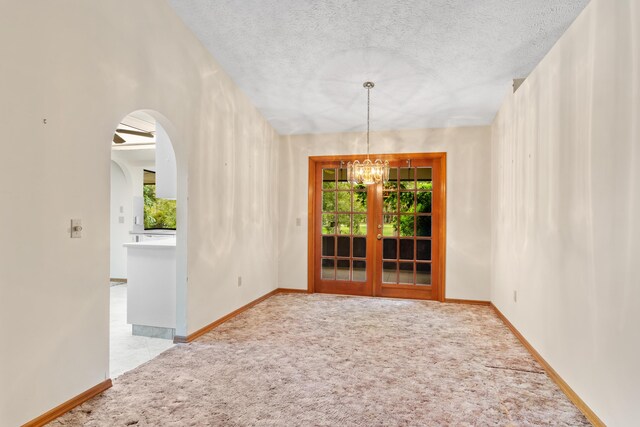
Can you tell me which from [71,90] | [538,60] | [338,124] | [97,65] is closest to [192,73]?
[97,65]

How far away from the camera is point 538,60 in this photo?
316 centimetres

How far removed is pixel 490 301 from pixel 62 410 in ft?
15.2

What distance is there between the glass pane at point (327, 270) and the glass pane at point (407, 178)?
159cm

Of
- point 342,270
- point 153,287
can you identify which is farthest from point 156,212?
point 342,270

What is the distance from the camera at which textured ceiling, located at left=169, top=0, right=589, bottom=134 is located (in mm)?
2766

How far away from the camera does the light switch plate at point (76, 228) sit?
2107mm

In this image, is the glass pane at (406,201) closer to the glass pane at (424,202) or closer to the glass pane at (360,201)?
the glass pane at (424,202)

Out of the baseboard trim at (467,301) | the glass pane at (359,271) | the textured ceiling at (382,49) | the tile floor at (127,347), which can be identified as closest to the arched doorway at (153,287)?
the tile floor at (127,347)

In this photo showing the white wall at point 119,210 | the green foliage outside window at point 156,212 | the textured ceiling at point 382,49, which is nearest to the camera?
the textured ceiling at point 382,49

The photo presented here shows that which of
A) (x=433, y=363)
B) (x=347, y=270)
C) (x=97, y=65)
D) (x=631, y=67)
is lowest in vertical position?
(x=433, y=363)

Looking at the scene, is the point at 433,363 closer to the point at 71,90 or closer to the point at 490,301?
the point at 490,301

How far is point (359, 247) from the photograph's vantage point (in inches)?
209

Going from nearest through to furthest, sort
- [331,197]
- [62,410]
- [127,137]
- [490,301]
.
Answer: [62,410] → [490,301] → [127,137] → [331,197]

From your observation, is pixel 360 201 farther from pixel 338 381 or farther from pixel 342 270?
pixel 338 381
